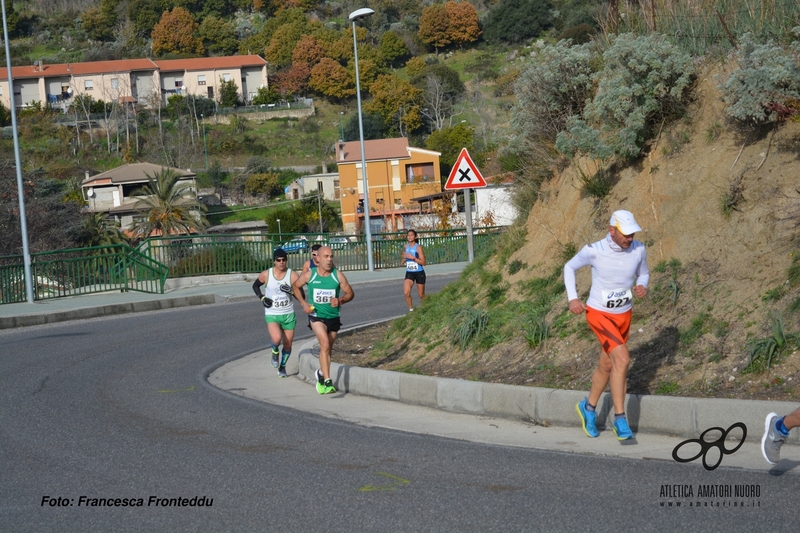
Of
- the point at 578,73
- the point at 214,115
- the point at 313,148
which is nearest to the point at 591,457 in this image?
the point at 578,73

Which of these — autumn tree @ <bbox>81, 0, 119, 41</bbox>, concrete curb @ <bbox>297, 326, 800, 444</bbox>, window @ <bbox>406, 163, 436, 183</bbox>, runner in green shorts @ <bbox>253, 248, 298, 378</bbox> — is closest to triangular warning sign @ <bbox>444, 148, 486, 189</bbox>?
runner in green shorts @ <bbox>253, 248, 298, 378</bbox>

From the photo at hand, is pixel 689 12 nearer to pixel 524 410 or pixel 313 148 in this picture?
pixel 524 410

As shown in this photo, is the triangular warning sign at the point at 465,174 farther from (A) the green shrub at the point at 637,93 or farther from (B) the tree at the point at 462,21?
(B) the tree at the point at 462,21

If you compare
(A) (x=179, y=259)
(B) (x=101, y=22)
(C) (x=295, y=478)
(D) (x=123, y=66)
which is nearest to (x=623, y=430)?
(C) (x=295, y=478)

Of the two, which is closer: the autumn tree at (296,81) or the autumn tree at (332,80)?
the autumn tree at (332,80)

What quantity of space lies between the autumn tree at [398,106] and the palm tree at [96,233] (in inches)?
1777

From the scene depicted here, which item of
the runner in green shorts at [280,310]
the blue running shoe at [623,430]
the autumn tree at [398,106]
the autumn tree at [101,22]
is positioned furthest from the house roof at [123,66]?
the blue running shoe at [623,430]

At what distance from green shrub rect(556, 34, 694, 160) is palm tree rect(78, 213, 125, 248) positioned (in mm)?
41261

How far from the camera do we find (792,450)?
6801mm

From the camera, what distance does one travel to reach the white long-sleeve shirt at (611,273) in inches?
288

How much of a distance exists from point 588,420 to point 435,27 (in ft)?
366

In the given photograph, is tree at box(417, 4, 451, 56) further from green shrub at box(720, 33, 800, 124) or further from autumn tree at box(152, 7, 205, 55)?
green shrub at box(720, 33, 800, 124)

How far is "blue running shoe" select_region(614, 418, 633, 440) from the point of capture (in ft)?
23.7

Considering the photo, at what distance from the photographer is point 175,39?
422 feet
